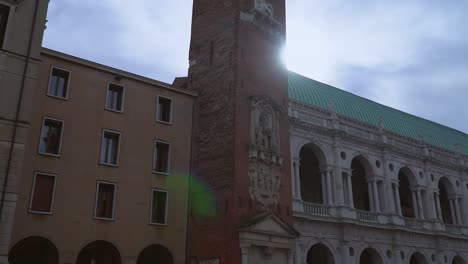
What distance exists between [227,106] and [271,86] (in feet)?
12.6

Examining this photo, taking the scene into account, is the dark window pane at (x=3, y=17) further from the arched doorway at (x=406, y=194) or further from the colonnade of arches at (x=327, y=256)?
the arched doorway at (x=406, y=194)

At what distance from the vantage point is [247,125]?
28109mm

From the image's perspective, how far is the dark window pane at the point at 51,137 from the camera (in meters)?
23.9

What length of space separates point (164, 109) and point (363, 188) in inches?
900

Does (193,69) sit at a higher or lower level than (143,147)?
higher

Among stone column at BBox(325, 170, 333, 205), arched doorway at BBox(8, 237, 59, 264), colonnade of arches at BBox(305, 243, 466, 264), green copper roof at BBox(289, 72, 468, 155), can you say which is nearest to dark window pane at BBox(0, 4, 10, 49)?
arched doorway at BBox(8, 237, 59, 264)

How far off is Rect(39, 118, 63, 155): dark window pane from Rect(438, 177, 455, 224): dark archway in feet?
128

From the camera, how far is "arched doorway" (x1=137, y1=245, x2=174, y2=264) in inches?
1069

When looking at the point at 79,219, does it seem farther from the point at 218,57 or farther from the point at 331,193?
the point at 331,193

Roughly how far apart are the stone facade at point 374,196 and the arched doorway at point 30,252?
16171mm

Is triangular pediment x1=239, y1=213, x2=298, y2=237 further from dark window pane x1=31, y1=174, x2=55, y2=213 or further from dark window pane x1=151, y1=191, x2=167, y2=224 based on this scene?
dark window pane x1=31, y1=174, x2=55, y2=213

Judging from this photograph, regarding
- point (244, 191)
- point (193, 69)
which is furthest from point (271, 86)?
point (244, 191)

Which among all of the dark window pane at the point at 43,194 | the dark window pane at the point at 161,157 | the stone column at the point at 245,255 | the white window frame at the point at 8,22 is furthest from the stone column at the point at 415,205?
the white window frame at the point at 8,22

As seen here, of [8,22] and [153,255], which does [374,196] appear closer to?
[153,255]
